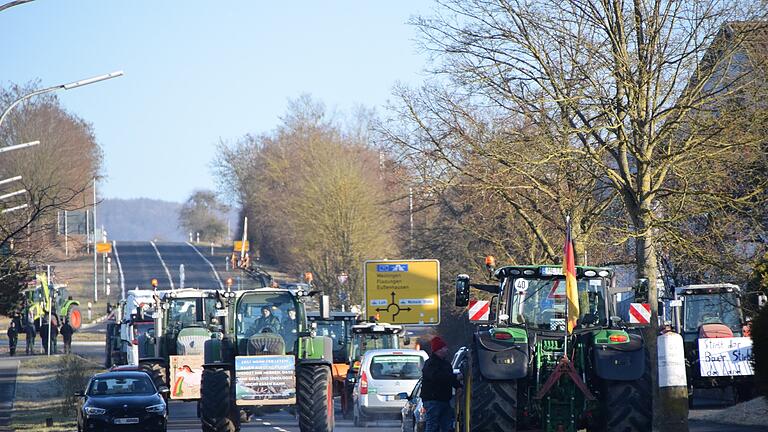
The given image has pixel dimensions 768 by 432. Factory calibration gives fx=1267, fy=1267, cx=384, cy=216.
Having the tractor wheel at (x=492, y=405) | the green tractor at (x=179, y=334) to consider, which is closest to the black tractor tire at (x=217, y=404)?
the green tractor at (x=179, y=334)

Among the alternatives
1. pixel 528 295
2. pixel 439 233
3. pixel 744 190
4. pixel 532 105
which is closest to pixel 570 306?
pixel 528 295

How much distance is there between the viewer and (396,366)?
27000 millimetres

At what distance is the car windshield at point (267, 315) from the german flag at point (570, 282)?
27.2 ft

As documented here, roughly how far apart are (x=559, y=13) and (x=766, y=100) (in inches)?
170

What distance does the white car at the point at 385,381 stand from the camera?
26.5 metres

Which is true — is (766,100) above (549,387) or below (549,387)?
above

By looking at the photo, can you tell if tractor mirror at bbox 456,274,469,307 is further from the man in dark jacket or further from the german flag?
the german flag

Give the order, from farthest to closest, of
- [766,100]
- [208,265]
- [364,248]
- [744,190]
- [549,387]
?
[208,265]
[364,248]
[744,190]
[766,100]
[549,387]

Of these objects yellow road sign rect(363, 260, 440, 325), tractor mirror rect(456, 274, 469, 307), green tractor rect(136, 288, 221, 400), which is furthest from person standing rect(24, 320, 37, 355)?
tractor mirror rect(456, 274, 469, 307)

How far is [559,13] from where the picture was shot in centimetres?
2500

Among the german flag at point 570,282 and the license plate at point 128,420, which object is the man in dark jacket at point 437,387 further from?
the license plate at point 128,420

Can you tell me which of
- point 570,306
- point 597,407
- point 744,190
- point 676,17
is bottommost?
point 597,407

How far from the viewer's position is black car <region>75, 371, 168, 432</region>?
23812 mm

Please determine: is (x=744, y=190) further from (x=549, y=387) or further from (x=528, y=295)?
(x=549, y=387)
